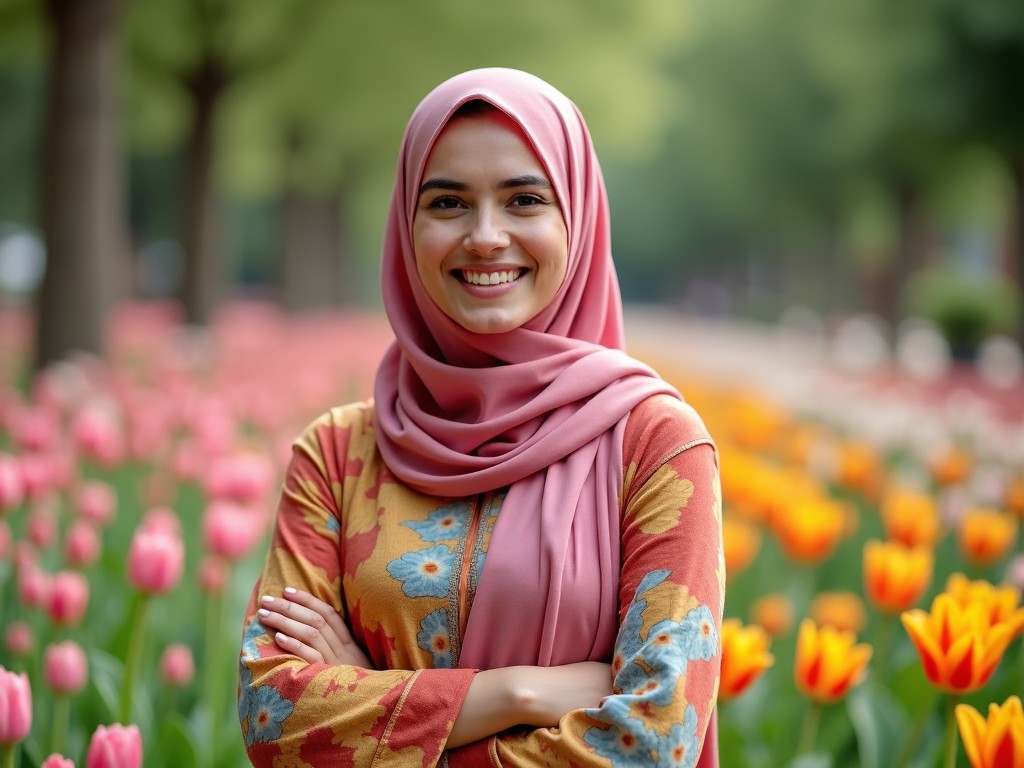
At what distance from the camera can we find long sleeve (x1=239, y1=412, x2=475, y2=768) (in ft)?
5.86

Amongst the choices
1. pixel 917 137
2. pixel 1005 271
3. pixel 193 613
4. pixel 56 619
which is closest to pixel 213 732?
pixel 56 619

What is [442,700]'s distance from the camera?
1787 millimetres

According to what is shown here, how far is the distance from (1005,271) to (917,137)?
44.1 feet

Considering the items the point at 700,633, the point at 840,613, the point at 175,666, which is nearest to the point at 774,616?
the point at 840,613

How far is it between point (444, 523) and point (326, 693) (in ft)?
1.08

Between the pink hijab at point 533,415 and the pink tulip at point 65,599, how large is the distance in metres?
1.23

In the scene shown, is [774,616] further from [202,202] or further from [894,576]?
[202,202]

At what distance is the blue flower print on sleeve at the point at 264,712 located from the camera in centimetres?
183

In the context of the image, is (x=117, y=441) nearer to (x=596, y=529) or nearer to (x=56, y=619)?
(x=56, y=619)

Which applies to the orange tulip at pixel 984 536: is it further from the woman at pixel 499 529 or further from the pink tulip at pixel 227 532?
the pink tulip at pixel 227 532

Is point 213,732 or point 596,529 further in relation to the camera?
point 213,732

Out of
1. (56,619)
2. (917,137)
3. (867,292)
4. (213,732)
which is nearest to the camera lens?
(213,732)

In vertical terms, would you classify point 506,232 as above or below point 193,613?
above

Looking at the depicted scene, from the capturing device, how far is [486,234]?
1.85 m
